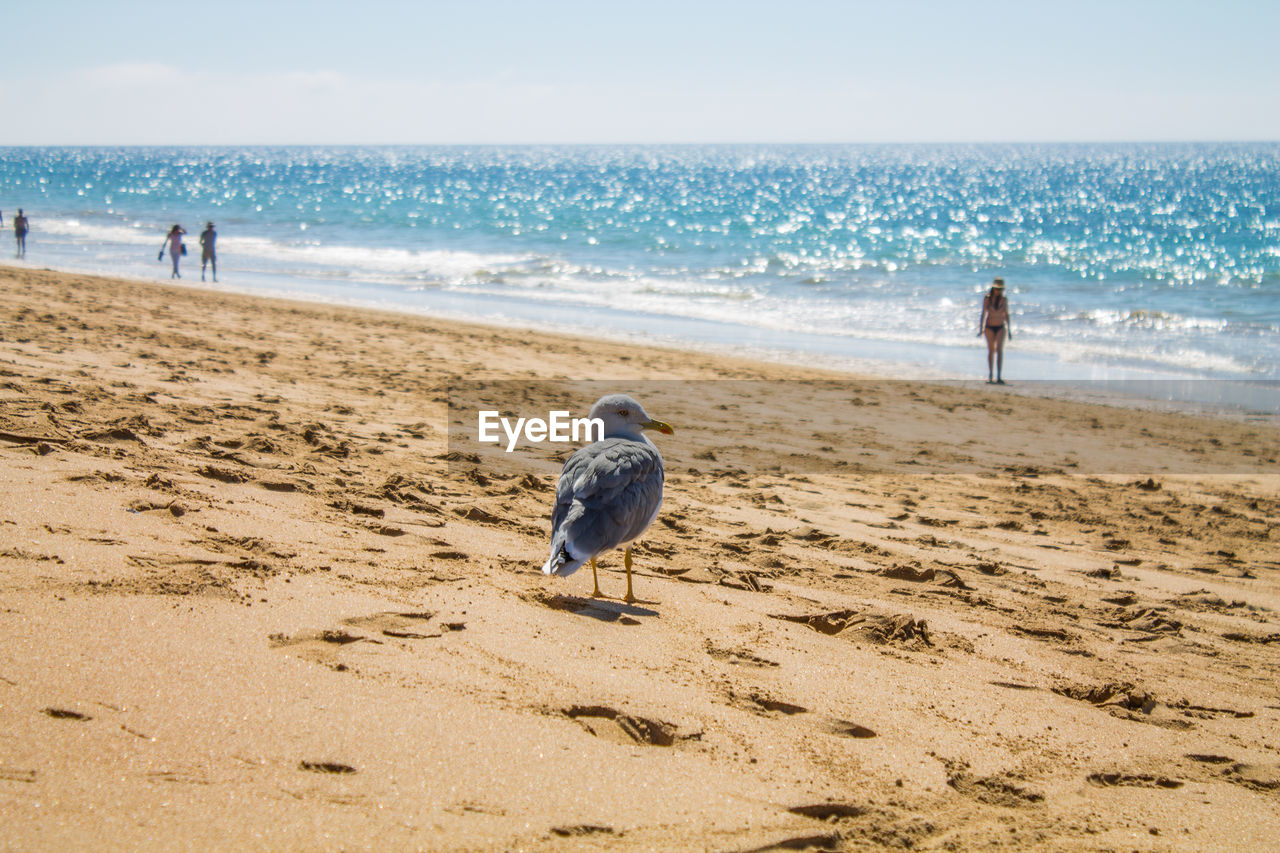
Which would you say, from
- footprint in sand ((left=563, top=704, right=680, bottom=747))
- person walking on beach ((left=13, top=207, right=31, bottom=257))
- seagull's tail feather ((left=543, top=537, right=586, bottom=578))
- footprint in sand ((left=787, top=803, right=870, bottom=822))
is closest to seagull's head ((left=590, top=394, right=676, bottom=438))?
seagull's tail feather ((left=543, top=537, right=586, bottom=578))

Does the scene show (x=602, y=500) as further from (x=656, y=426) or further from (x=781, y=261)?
(x=781, y=261)

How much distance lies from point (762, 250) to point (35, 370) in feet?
85.8

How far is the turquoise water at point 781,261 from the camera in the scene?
1800cm

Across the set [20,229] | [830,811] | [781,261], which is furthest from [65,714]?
[781,261]

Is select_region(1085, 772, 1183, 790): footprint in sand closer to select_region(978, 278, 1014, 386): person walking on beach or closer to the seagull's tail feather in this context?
the seagull's tail feather

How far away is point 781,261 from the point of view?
28.4 meters

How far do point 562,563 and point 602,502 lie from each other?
0.37 meters

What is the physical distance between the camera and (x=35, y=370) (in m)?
7.39

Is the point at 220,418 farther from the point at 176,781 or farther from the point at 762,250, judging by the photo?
the point at 762,250

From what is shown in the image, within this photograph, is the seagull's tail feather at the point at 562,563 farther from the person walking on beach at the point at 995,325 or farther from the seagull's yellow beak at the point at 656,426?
the person walking on beach at the point at 995,325

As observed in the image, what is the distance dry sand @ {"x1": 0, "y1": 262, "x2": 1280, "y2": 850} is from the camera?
106 inches

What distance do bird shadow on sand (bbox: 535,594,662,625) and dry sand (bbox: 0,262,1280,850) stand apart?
0.02 metres

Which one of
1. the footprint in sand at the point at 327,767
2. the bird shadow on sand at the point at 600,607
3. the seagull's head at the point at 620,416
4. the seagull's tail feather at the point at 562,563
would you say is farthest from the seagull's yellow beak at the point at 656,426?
the footprint in sand at the point at 327,767

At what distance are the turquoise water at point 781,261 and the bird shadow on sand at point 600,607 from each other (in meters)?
11.1
